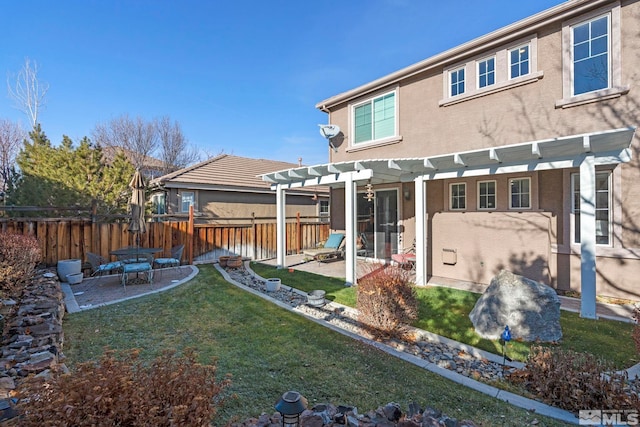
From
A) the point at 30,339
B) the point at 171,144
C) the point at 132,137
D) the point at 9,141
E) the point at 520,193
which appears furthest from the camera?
the point at 171,144

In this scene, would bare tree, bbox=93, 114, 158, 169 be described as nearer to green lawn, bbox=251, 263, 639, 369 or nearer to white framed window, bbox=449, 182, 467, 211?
green lawn, bbox=251, 263, 639, 369

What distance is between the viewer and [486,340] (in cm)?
498

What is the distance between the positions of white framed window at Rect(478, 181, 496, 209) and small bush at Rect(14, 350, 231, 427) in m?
8.50

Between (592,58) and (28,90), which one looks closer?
(592,58)

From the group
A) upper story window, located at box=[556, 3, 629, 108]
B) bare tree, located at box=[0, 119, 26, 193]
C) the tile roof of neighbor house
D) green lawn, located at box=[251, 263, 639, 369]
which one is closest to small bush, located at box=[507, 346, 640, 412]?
green lawn, located at box=[251, 263, 639, 369]

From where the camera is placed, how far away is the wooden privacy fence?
8.53 m

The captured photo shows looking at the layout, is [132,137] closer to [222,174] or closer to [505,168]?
[222,174]

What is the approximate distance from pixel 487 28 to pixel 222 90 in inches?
561

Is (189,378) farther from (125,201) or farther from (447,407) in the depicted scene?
(125,201)

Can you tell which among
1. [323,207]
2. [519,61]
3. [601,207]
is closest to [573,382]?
[601,207]

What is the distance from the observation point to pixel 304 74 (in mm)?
14703

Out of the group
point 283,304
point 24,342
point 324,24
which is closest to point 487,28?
point 324,24

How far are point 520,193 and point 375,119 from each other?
5.45m

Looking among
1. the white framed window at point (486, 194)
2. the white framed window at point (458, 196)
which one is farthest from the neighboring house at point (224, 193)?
the white framed window at point (486, 194)
